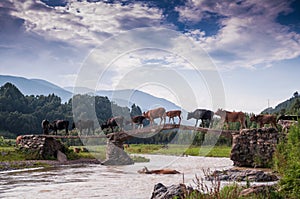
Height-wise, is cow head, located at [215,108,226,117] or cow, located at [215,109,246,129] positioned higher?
cow head, located at [215,108,226,117]

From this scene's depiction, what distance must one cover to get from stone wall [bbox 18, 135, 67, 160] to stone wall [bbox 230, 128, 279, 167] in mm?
12124

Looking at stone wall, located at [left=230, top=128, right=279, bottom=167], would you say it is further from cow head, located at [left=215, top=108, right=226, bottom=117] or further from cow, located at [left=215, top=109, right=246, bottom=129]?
cow head, located at [left=215, top=108, right=226, bottom=117]

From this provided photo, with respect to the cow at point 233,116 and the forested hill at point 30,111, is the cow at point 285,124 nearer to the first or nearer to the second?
the cow at point 233,116

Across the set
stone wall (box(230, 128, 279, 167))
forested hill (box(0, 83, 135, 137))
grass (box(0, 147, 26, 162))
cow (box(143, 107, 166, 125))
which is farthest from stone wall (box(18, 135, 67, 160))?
forested hill (box(0, 83, 135, 137))

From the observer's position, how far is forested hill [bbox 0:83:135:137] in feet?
144

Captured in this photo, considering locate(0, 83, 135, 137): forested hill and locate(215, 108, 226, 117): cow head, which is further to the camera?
locate(0, 83, 135, 137): forested hill

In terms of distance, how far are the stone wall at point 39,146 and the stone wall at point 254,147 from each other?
12.1m

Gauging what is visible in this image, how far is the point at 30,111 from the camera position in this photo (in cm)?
4938

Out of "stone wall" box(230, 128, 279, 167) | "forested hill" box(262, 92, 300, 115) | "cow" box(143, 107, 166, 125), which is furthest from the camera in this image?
"forested hill" box(262, 92, 300, 115)

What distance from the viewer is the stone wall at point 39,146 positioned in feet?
82.9

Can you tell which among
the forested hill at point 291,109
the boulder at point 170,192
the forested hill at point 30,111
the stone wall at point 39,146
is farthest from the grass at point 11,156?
the forested hill at point 291,109

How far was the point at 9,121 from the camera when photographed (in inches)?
1731

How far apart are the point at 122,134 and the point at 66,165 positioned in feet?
13.0

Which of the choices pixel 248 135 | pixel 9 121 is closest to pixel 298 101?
pixel 248 135
